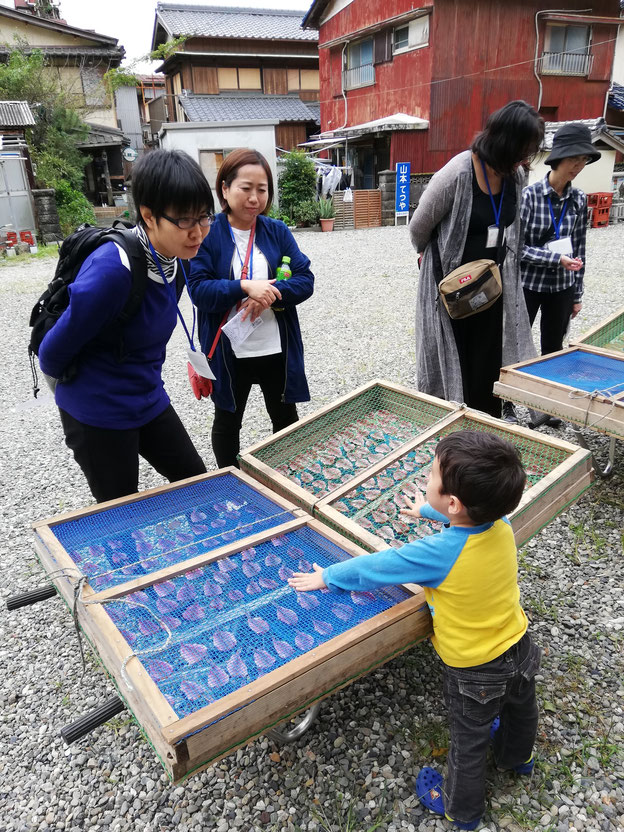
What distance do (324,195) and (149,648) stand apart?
17.9 meters

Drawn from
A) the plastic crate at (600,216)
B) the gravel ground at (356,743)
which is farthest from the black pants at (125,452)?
the plastic crate at (600,216)

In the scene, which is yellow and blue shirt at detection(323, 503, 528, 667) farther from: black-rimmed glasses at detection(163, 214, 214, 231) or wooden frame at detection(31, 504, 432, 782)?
black-rimmed glasses at detection(163, 214, 214, 231)

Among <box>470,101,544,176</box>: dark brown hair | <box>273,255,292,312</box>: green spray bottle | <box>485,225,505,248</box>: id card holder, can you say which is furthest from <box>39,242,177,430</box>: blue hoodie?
<box>485,225,505,248</box>: id card holder

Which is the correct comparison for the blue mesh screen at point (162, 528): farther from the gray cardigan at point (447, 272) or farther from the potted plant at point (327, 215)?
the potted plant at point (327, 215)

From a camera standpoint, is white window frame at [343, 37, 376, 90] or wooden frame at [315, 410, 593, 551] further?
white window frame at [343, 37, 376, 90]

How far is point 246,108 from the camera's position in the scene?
23.5 metres

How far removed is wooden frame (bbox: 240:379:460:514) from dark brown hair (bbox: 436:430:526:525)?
77 centimetres

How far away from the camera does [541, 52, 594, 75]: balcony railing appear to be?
59.6 ft

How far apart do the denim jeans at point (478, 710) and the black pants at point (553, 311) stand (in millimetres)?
2785

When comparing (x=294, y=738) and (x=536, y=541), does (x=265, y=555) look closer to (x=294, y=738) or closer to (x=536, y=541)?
(x=294, y=738)

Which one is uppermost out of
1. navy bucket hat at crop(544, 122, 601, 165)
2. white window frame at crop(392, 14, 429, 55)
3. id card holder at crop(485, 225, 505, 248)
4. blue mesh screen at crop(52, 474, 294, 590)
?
white window frame at crop(392, 14, 429, 55)

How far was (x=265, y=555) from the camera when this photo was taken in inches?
75.9

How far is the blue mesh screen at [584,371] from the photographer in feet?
10.0

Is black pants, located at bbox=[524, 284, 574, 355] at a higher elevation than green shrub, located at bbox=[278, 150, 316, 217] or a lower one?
lower
